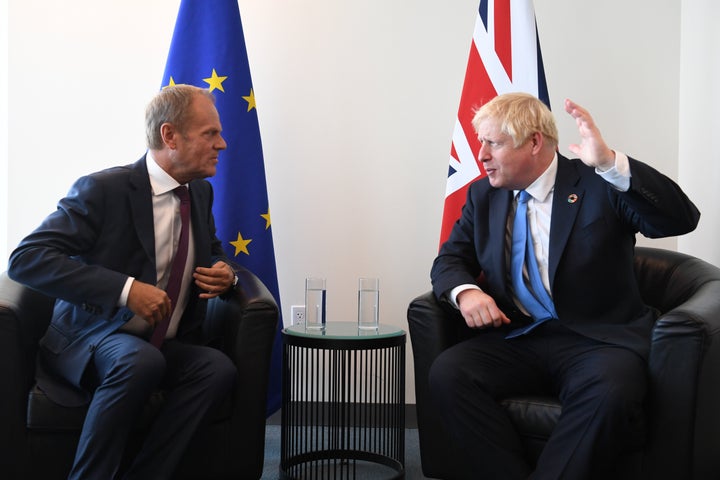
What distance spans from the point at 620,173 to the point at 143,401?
1.47 meters

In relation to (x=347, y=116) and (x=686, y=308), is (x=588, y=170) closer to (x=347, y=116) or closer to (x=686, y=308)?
(x=686, y=308)

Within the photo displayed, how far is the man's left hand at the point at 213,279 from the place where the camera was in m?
2.32

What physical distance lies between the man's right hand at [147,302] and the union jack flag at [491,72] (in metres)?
1.34

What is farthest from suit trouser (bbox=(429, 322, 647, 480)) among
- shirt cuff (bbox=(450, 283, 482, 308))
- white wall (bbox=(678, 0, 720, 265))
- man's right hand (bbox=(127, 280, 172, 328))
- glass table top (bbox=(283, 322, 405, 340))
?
white wall (bbox=(678, 0, 720, 265))

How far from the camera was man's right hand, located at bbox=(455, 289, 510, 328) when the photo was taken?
2.15 metres

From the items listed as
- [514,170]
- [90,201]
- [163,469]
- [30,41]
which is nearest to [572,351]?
[514,170]

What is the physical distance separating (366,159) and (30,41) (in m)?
1.70

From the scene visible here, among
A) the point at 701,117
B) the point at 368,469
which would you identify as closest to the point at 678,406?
the point at 368,469

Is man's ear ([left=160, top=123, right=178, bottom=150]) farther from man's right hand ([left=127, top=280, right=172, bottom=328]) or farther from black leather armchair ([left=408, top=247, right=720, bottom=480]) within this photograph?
black leather armchair ([left=408, top=247, right=720, bottom=480])

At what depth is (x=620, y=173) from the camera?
6.57ft

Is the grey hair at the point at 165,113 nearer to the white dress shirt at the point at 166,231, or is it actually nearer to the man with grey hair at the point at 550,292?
the white dress shirt at the point at 166,231

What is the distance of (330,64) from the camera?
11.0ft

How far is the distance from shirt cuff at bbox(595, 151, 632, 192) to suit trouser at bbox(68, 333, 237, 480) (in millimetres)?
1244

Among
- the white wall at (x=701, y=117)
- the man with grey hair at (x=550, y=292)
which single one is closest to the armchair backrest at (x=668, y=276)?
the man with grey hair at (x=550, y=292)
